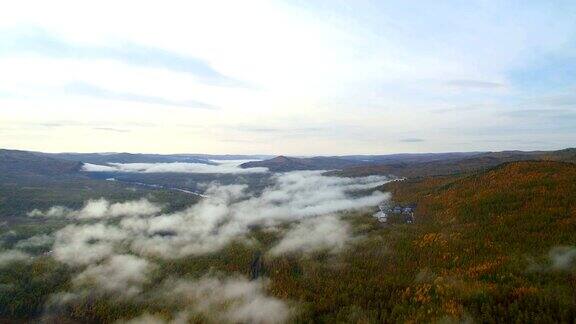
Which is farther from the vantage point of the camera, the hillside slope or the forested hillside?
the forested hillside

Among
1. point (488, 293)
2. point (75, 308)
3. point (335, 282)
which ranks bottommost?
point (75, 308)

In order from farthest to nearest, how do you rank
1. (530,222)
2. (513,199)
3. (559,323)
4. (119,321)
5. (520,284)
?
1. (513,199)
2. (119,321)
3. (530,222)
4. (520,284)
5. (559,323)

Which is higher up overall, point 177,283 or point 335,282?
point 335,282

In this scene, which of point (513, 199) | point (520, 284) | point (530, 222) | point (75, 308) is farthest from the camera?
point (75, 308)

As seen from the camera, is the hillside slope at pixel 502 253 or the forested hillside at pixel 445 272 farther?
the forested hillside at pixel 445 272

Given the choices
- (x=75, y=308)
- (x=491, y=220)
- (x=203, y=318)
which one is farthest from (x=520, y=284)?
(x=75, y=308)

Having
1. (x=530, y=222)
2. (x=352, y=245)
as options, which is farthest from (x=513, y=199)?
(x=352, y=245)

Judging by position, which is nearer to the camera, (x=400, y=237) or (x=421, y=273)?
(x=421, y=273)

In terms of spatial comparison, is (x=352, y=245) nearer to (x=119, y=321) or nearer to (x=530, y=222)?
(x=530, y=222)

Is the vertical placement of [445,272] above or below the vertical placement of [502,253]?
below

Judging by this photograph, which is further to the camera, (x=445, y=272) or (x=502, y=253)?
(x=502, y=253)
